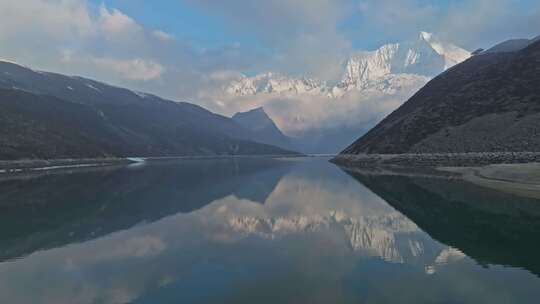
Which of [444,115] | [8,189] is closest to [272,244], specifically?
[8,189]

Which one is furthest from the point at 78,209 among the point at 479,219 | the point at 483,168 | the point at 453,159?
the point at 453,159

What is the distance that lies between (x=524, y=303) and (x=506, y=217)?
1123 inches

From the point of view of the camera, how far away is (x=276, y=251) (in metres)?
36.5

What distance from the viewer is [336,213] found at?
58656 mm

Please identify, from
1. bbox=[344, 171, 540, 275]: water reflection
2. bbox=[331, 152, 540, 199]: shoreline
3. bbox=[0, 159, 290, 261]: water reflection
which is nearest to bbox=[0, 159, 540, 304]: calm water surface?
bbox=[344, 171, 540, 275]: water reflection

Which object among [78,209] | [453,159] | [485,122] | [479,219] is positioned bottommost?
[78,209]

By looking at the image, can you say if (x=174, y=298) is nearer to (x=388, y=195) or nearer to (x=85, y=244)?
(x=85, y=244)

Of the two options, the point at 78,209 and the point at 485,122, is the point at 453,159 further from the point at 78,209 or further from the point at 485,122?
the point at 78,209

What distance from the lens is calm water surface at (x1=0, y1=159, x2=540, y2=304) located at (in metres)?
24.7

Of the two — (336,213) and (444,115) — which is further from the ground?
(444,115)

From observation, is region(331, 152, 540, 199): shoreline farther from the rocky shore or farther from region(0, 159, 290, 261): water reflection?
region(0, 159, 290, 261): water reflection

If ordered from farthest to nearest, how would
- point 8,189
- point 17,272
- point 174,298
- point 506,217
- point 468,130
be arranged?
point 468,130 < point 8,189 < point 506,217 < point 17,272 < point 174,298

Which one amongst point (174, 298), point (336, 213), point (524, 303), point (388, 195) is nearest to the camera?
point (524, 303)

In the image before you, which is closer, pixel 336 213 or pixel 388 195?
pixel 336 213
